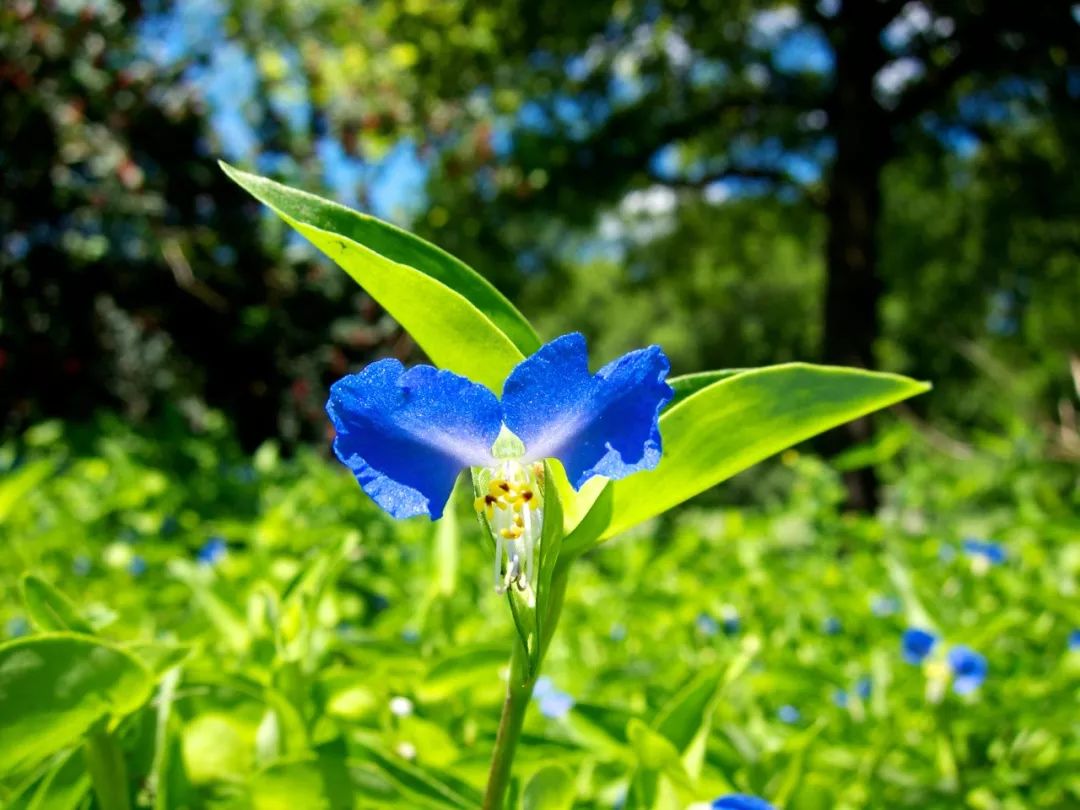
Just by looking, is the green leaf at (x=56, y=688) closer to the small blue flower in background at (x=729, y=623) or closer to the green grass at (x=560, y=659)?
the green grass at (x=560, y=659)

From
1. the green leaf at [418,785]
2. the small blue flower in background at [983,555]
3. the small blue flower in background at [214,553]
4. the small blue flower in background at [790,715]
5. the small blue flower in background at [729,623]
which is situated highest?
the small blue flower in background at [983,555]

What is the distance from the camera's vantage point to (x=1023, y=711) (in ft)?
4.84

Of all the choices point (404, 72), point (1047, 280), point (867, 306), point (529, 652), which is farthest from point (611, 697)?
point (1047, 280)

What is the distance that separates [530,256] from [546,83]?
223 centimetres

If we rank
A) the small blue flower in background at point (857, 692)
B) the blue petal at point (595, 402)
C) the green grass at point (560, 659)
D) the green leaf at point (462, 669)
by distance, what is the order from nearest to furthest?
the blue petal at point (595, 402)
the green grass at point (560, 659)
the green leaf at point (462, 669)
the small blue flower in background at point (857, 692)

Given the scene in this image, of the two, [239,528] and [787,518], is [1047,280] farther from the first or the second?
[239,528]

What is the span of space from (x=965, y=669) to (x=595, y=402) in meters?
1.09

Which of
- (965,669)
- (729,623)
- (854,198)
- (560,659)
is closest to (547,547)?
(560,659)

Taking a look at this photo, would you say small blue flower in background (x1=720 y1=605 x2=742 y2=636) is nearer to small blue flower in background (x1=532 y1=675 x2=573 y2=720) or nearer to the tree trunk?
small blue flower in background (x1=532 y1=675 x2=573 y2=720)

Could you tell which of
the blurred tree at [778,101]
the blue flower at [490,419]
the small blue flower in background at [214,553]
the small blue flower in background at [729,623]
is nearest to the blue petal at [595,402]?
the blue flower at [490,419]

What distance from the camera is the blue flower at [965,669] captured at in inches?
57.4

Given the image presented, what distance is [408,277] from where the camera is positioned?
0.67 meters

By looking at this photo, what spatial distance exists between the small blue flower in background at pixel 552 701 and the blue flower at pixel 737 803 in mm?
243

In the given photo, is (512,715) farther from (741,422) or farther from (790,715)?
(790,715)
